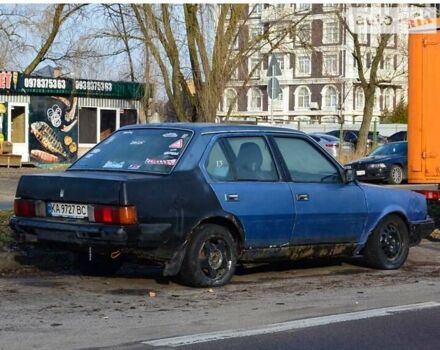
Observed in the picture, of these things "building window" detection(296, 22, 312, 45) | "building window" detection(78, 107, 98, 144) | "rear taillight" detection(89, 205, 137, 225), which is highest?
"building window" detection(296, 22, 312, 45)

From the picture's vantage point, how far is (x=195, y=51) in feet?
59.2

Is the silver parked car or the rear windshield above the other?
the silver parked car

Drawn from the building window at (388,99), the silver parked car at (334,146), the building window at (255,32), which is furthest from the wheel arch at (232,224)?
the building window at (388,99)

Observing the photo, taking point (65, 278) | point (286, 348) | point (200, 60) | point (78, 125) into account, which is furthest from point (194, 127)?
point (78, 125)

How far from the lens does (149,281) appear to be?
934 cm

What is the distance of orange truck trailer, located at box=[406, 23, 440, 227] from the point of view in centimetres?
1229

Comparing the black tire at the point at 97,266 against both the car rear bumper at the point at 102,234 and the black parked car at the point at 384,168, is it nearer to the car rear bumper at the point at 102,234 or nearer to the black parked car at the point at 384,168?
the car rear bumper at the point at 102,234

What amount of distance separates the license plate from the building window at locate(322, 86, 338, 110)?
73.0 metres

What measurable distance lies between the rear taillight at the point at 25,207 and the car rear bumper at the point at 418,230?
4496mm

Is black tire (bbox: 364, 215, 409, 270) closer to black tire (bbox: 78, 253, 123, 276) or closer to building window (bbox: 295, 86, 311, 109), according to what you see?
black tire (bbox: 78, 253, 123, 276)

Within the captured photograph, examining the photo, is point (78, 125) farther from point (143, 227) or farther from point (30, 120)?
point (143, 227)

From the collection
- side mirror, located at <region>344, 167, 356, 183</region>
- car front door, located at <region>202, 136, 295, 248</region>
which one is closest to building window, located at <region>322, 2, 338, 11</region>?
side mirror, located at <region>344, 167, 356, 183</region>

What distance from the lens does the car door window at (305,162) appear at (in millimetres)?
9633

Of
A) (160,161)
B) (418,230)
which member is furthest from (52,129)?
(160,161)
